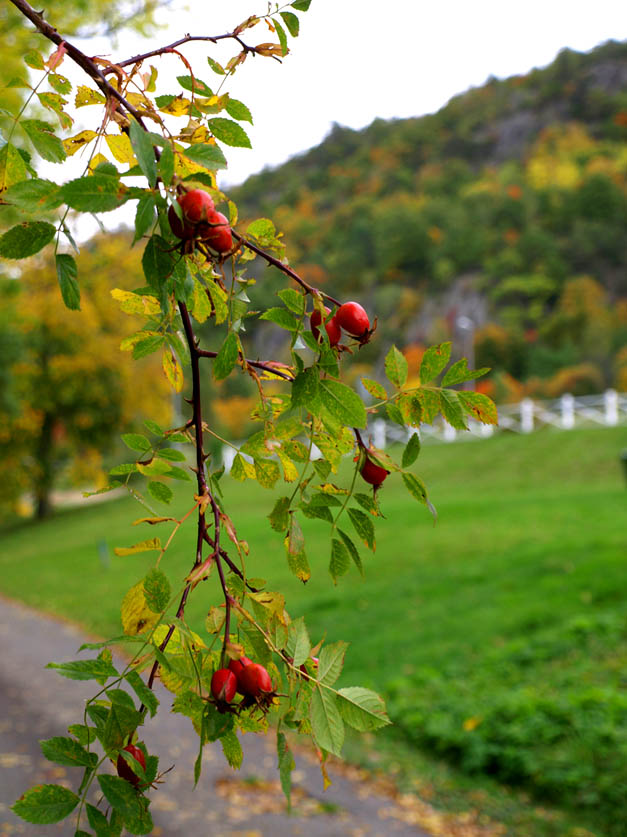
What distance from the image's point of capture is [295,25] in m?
0.92

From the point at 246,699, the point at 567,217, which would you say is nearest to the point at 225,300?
the point at 246,699

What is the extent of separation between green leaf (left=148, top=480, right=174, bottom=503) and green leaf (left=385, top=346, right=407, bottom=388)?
321 mm

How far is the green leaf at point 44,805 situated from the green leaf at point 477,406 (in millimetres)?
592

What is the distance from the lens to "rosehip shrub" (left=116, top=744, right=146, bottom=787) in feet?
2.64

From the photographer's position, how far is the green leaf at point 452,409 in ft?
2.93

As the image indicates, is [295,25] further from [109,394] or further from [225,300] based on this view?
[109,394]

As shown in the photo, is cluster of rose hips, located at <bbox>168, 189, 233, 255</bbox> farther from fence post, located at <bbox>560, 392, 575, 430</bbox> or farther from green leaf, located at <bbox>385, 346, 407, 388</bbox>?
fence post, located at <bbox>560, 392, 575, 430</bbox>

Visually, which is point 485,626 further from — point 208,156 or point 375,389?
point 208,156

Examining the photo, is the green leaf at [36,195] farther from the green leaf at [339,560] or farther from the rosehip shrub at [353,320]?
the green leaf at [339,560]

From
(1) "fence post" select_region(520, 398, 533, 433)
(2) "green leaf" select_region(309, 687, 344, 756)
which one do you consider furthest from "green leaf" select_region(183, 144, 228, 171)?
(1) "fence post" select_region(520, 398, 533, 433)

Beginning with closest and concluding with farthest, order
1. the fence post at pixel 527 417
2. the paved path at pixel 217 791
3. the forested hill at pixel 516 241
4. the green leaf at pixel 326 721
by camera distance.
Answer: the green leaf at pixel 326 721 < the paved path at pixel 217 791 < the fence post at pixel 527 417 < the forested hill at pixel 516 241

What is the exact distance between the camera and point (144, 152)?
2.30 ft

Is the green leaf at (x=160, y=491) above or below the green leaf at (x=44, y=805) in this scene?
above

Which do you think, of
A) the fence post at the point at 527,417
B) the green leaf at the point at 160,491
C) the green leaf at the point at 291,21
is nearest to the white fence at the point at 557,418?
the fence post at the point at 527,417
